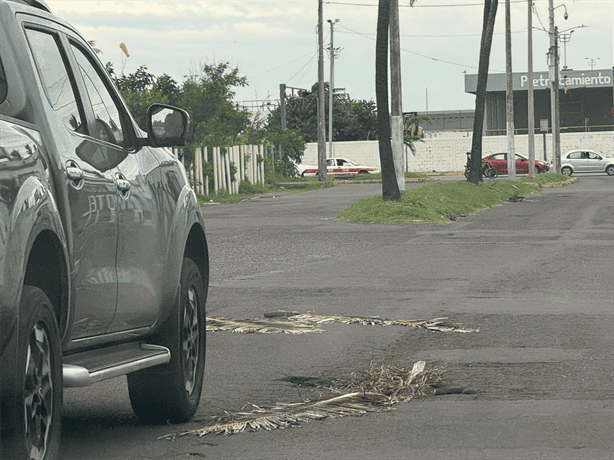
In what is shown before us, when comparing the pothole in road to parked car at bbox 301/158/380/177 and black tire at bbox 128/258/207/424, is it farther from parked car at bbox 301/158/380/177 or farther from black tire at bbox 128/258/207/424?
parked car at bbox 301/158/380/177

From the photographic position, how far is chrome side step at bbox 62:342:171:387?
13.9 ft

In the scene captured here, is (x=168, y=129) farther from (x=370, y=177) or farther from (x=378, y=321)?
(x=370, y=177)

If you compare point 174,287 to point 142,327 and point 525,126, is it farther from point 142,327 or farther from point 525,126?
point 525,126

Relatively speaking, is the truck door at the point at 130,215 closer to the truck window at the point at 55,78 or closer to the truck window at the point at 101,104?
the truck window at the point at 101,104

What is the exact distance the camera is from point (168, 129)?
18.3 ft

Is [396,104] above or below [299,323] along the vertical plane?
above

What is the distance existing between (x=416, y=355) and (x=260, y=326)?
6.28ft

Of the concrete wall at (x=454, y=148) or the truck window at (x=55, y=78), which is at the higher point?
the truck window at (x=55, y=78)

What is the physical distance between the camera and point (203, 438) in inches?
209

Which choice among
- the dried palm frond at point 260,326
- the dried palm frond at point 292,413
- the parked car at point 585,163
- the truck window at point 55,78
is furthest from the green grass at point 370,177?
the truck window at point 55,78

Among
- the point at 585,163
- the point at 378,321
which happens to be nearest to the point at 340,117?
the point at 585,163

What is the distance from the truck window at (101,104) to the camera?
5.18 meters

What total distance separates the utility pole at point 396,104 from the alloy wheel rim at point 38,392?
23.2 meters

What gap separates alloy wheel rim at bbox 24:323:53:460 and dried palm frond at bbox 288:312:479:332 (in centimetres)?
536
